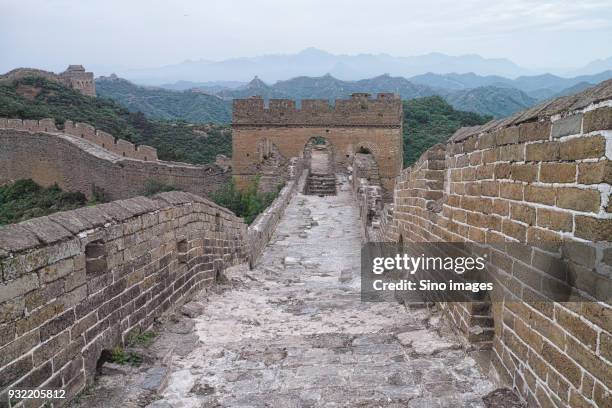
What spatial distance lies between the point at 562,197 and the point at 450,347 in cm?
184

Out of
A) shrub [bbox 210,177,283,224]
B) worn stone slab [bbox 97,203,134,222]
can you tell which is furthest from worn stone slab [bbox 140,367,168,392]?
shrub [bbox 210,177,283,224]

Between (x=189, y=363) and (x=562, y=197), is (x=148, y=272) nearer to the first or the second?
(x=189, y=363)

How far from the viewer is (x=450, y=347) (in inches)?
158

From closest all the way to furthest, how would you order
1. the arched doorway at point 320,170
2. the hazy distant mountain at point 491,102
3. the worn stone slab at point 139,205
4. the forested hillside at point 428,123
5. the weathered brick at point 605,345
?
1. the weathered brick at point 605,345
2. the worn stone slab at point 139,205
3. the arched doorway at point 320,170
4. the forested hillside at point 428,123
5. the hazy distant mountain at point 491,102

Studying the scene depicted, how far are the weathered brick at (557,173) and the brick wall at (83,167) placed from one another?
23.0m

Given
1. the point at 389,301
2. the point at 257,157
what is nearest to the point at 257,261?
the point at 389,301

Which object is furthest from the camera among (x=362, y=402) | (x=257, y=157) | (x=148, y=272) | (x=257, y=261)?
(x=257, y=157)

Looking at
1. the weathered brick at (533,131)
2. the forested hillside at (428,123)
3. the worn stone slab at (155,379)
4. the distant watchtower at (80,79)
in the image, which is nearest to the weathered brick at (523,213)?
the weathered brick at (533,131)

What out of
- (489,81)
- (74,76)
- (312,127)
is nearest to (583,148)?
(312,127)

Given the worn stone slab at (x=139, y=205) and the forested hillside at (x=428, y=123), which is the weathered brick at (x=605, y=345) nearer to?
the worn stone slab at (x=139, y=205)

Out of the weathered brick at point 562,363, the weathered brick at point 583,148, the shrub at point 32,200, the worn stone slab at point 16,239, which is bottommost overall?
the shrub at point 32,200

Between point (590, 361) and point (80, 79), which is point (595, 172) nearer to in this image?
point (590, 361)

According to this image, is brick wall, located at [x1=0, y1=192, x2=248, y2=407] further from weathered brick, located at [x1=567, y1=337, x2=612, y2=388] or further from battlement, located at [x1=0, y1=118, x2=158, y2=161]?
battlement, located at [x1=0, y1=118, x2=158, y2=161]

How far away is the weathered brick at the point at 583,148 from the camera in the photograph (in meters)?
2.20
